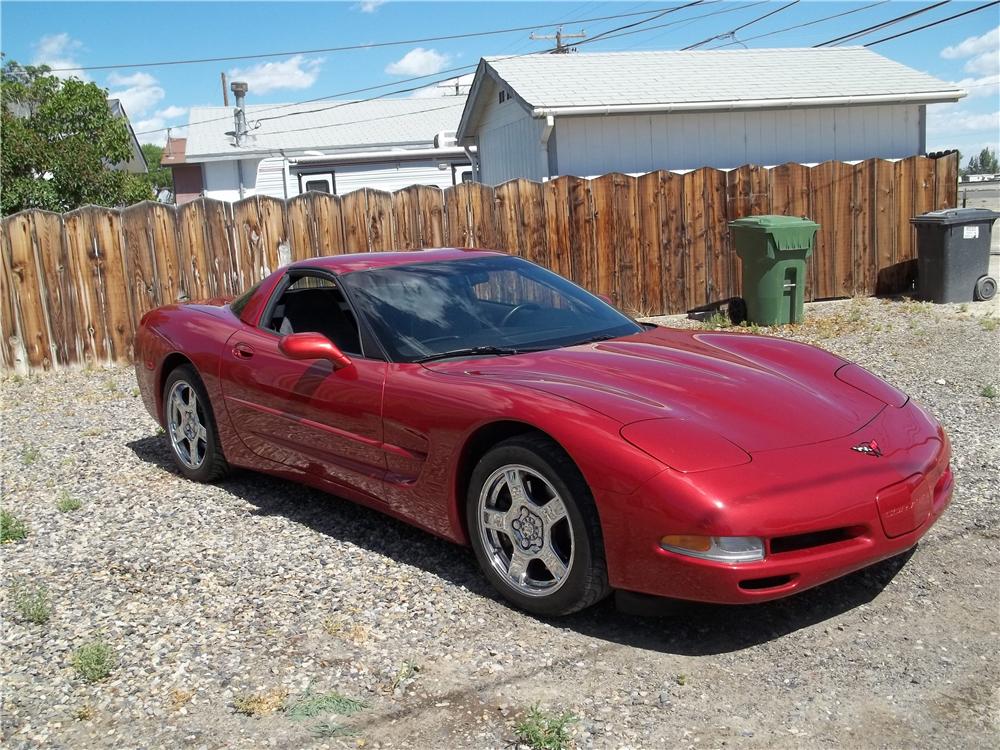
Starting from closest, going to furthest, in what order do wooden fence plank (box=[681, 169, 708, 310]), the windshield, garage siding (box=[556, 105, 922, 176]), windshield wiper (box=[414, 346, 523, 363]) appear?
windshield wiper (box=[414, 346, 523, 363]) → the windshield → wooden fence plank (box=[681, 169, 708, 310]) → garage siding (box=[556, 105, 922, 176])

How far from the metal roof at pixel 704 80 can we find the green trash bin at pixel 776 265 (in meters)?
4.49

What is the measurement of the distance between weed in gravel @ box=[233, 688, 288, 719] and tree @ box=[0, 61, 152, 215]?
59.7ft

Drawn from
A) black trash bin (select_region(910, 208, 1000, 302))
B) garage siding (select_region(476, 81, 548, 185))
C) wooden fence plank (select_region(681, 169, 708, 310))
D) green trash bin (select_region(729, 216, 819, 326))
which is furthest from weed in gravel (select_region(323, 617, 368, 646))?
garage siding (select_region(476, 81, 548, 185))

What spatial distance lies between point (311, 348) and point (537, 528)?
1.46 metres

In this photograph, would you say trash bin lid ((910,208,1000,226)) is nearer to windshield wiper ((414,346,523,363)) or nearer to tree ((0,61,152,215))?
windshield wiper ((414,346,523,363))

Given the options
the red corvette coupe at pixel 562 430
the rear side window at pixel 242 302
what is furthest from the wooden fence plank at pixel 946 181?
the rear side window at pixel 242 302

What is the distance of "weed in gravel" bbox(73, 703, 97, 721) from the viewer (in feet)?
10.3

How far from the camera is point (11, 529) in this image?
5.09 meters

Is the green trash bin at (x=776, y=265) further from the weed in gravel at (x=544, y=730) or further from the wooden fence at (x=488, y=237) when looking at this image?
the weed in gravel at (x=544, y=730)

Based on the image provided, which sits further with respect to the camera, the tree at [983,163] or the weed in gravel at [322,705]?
the tree at [983,163]

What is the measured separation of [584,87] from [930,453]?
42.7 feet

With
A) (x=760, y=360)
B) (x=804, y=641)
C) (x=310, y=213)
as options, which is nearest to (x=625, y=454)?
(x=804, y=641)

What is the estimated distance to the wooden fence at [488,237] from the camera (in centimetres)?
1037

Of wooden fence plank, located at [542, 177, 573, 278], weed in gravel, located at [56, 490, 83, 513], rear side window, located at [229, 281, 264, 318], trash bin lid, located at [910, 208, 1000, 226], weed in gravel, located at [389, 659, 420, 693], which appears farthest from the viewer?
trash bin lid, located at [910, 208, 1000, 226]
